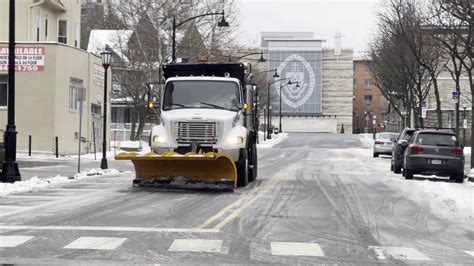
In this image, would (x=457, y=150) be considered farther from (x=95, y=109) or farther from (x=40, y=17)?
(x=40, y=17)

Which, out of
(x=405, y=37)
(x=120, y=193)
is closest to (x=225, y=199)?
(x=120, y=193)

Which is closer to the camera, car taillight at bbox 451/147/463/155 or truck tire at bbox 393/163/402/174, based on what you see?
car taillight at bbox 451/147/463/155

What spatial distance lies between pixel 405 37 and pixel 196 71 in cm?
1994

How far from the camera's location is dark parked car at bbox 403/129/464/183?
852 inches

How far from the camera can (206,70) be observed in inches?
719

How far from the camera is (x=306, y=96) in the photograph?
406 feet

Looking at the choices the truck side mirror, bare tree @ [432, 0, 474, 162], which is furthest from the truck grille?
bare tree @ [432, 0, 474, 162]

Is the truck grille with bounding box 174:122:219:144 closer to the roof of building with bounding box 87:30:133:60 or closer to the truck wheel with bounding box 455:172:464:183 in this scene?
the truck wheel with bounding box 455:172:464:183

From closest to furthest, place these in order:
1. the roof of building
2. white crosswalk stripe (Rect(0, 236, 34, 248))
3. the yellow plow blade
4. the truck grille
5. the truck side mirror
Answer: white crosswalk stripe (Rect(0, 236, 34, 248)), the yellow plow blade, the truck grille, the truck side mirror, the roof of building

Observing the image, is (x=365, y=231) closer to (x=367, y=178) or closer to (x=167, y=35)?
(x=367, y=178)

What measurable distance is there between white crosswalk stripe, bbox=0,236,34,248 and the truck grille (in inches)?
291

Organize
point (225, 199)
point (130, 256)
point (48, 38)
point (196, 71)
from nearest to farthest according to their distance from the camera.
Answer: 1. point (130, 256)
2. point (225, 199)
3. point (196, 71)
4. point (48, 38)

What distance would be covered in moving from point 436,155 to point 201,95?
346 inches

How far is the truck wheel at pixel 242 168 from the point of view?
1742 cm
